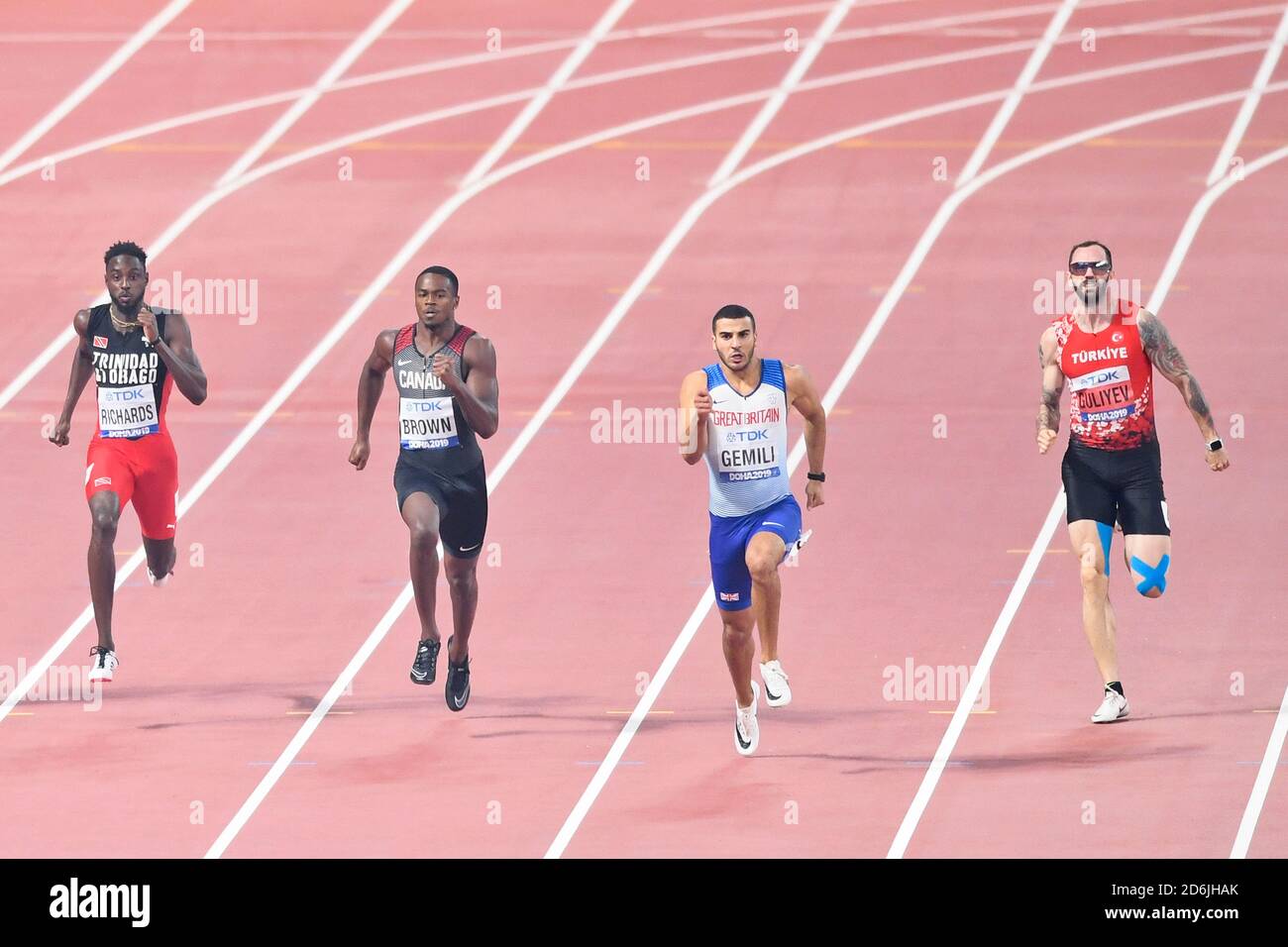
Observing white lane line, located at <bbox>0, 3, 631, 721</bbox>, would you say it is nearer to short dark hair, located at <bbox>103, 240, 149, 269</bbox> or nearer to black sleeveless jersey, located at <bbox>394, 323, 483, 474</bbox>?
short dark hair, located at <bbox>103, 240, 149, 269</bbox>

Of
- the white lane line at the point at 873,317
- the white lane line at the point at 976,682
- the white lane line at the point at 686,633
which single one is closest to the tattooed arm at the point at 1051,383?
the white lane line at the point at 976,682

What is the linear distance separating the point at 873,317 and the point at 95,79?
29.0 ft

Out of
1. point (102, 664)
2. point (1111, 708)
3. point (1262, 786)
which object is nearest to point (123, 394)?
point (102, 664)

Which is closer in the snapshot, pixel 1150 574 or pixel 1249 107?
pixel 1150 574

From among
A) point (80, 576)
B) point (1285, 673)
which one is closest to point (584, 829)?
point (1285, 673)

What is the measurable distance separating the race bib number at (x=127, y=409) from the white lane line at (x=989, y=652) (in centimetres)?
417

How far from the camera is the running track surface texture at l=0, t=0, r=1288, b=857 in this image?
410 inches

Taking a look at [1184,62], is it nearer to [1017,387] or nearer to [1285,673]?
[1017,387]

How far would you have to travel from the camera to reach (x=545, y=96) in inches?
906

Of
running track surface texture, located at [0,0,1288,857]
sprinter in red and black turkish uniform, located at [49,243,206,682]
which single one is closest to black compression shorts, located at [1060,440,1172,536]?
running track surface texture, located at [0,0,1288,857]

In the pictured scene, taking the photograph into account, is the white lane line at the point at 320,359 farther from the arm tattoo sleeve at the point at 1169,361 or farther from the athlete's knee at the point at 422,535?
the arm tattoo sleeve at the point at 1169,361

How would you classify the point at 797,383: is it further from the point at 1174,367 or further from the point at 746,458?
the point at 1174,367

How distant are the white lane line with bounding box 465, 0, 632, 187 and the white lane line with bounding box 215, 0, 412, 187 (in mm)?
1964

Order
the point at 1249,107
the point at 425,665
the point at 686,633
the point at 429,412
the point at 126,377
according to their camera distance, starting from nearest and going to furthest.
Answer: the point at 429,412, the point at 425,665, the point at 126,377, the point at 686,633, the point at 1249,107
